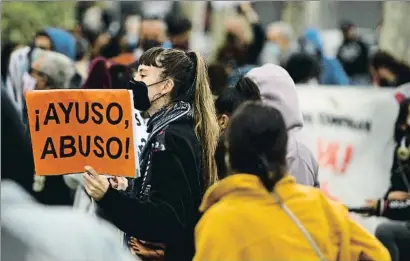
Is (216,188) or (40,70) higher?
(216,188)

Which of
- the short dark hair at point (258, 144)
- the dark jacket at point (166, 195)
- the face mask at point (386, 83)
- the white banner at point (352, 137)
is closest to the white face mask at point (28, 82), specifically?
the white banner at point (352, 137)

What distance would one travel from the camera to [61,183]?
25.8ft

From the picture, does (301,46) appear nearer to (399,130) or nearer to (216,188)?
(399,130)

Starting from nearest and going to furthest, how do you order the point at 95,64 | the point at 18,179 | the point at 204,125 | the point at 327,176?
the point at 18,179 → the point at 204,125 → the point at 95,64 → the point at 327,176

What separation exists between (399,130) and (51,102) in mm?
3479

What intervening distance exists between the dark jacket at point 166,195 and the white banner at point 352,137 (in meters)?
3.49

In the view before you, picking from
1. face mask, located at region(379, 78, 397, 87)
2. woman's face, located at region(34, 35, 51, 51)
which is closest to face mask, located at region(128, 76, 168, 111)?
face mask, located at region(379, 78, 397, 87)

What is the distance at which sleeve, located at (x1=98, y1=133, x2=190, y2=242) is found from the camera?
4.94m

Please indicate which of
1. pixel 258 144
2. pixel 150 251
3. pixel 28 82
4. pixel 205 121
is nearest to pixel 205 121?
pixel 205 121

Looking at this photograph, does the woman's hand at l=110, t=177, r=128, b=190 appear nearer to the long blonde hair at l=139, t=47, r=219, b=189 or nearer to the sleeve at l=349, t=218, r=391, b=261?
the long blonde hair at l=139, t=47, r=219, b=189

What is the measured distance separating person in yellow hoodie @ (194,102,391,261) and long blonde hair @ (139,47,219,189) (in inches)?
41.8

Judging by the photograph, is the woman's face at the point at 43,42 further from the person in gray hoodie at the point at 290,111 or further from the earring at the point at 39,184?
the person in gray hoodie at the point at 290,111

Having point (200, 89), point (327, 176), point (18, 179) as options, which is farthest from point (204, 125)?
point (327, 176)

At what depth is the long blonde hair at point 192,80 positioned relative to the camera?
5363 mm
